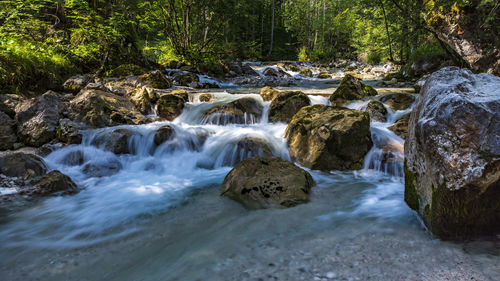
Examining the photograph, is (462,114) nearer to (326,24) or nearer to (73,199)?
(73,199)

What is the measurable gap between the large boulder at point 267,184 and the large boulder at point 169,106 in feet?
16.8

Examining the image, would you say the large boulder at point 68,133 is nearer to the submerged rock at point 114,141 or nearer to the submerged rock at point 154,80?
the submerged rock at point 114,141

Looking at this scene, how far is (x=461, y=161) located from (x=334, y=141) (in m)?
2.90

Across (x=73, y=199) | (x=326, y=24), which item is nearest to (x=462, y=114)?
(x=73, y=199)

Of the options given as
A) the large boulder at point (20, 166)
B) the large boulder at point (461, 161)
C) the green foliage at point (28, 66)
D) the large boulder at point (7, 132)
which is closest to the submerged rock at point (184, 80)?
the green foliage at point (28, 66)

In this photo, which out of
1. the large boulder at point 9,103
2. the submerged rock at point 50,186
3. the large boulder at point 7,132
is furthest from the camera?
the large boulder at point 9,103

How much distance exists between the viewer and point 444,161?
205 cm

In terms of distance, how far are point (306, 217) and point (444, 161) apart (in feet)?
4.88

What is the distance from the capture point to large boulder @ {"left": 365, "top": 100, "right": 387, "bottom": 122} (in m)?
7.28

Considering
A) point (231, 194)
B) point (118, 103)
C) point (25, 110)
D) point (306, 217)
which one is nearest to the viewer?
point (306, 217)

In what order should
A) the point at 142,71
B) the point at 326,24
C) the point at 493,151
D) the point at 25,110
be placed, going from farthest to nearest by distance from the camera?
the point at 326,24 < the point at 142,71 < the point at 25,110 < the point at 493,151

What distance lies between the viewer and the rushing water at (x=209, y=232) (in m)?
1.94

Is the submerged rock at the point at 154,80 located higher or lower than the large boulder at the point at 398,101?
higher

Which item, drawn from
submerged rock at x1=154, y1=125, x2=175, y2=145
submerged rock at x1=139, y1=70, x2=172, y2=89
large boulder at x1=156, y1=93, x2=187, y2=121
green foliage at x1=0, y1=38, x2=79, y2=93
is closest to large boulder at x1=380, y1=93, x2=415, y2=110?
submerged rock at x1=154, y1=125, x2=175, y2=145
